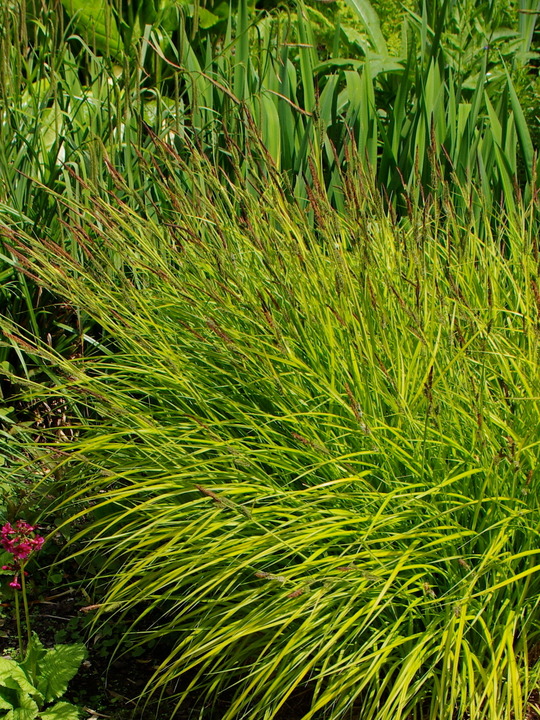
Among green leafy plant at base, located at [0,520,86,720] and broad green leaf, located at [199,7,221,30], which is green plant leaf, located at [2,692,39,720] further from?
broad green leaf, located at [199,7,221,30]

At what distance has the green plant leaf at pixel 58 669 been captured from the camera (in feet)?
6.22

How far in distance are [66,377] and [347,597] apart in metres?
1.34

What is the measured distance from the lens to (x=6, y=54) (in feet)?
8.53

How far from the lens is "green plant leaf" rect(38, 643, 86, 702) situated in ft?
6.22

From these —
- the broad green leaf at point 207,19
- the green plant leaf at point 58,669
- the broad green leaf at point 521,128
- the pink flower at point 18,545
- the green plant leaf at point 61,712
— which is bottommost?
the green plant leaf at point 61,712

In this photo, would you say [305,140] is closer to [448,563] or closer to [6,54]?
[6,54]

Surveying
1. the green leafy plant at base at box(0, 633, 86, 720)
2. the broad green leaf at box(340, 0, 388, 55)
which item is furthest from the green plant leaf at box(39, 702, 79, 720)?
the broad green leaf at box(340, 0, 388, 55)

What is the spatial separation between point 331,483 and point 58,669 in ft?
2.88

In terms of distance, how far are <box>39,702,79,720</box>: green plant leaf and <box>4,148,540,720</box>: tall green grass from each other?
0.25 meters

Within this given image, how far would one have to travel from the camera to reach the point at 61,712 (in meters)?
1.87

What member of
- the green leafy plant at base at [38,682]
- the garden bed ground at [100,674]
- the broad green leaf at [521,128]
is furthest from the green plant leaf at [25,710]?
the broad green leaf at [521,128]

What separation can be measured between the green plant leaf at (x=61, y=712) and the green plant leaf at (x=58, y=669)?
0.09ft

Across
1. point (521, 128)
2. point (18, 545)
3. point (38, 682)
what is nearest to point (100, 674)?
point (38, 682)

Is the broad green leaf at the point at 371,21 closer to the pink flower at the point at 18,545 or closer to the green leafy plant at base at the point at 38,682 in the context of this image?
the pink flower at the point at 18,545
